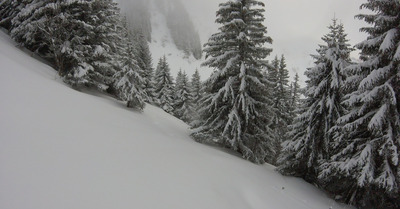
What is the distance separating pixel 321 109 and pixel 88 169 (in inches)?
484

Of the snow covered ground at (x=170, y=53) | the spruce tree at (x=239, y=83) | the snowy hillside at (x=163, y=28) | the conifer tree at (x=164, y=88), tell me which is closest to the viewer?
the spruce tree at (x=239, y=83)

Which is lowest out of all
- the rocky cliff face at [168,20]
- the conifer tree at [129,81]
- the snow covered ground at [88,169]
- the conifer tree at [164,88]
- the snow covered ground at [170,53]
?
the snow covered ground at [88,169]

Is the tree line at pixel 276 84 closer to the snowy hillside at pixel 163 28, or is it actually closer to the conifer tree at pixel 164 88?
the conifer tree at pixel 164 88

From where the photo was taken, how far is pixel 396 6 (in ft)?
27.8

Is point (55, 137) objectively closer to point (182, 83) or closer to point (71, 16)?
point (71, 16)

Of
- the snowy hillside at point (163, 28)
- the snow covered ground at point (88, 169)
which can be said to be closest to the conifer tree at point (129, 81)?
the snow covered ground at point (88, 169)

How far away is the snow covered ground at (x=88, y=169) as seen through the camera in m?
3.46

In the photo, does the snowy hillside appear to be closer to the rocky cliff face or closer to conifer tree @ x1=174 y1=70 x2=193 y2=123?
the rocky cliff face

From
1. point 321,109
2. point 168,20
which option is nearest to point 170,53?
point 168,20

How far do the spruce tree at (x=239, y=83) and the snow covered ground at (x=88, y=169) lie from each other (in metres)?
4.89

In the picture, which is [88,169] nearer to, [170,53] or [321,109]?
[321,109]

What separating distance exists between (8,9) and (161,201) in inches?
970

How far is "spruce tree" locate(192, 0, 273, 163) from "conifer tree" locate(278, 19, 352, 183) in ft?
6.70

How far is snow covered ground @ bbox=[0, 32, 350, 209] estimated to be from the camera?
11.3 feet
